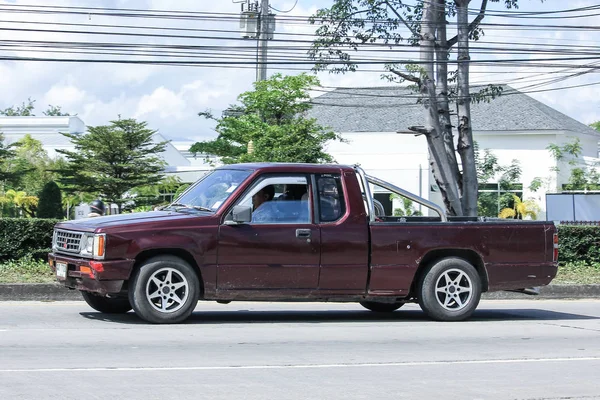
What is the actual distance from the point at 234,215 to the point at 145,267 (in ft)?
3.95

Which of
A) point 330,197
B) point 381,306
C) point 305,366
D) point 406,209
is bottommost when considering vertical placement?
point 305,366

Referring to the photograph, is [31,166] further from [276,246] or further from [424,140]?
[276,246]

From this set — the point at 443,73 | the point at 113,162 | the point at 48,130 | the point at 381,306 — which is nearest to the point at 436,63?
the point at 443,73

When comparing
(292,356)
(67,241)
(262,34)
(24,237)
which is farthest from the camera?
(262,34)

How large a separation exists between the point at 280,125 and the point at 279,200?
22421 mm

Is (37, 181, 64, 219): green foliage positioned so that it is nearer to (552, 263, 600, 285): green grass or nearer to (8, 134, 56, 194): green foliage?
(8, 134, 56, 194): green foliage

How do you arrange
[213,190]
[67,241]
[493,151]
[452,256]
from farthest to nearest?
1. [493,151]
2. [452,256]
3. [213,190]
4. [67,241]

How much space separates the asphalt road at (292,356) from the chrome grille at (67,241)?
90 cm

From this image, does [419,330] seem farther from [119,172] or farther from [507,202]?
[507,202]

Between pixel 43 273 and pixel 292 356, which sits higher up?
pixel 43 273

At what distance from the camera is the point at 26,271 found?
16.0m

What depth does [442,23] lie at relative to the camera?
22109 mm

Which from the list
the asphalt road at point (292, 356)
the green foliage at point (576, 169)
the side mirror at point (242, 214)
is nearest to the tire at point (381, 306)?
the asphalt road at point (292, 356)

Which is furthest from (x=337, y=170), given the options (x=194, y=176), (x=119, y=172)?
(x=194, y=176)
